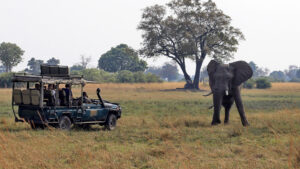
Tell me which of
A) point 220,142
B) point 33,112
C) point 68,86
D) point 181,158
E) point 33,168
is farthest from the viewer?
point 68,86

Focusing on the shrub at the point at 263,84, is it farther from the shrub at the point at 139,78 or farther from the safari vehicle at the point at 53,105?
the safari vehicle at the point at 53,105

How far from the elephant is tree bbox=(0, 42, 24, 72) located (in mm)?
81369

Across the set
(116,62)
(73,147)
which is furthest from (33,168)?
(116,62)

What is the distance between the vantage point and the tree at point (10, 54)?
93.8 metres

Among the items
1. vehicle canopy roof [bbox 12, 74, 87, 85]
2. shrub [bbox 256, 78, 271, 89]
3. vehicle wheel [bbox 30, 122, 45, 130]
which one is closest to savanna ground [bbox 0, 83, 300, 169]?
vehicle wheel [bbox 30, 122, 45, 130]

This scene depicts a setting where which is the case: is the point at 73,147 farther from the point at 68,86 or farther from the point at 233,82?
the point at 233,82

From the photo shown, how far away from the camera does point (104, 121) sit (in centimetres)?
1716

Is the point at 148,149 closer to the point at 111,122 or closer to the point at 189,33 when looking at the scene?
the point at 111,122

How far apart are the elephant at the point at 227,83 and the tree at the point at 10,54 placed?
3204 inches

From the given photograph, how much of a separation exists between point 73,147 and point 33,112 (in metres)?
3.36

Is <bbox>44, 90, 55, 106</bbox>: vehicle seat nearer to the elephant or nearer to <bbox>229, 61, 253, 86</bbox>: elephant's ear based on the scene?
the elephant

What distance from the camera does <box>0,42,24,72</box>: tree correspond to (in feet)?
308

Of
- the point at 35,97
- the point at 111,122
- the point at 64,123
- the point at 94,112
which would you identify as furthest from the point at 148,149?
the point at 111,122

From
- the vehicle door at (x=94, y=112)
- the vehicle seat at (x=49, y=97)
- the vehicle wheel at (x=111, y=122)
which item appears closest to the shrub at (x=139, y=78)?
the vehicle wheel at (x=111, y=122)
